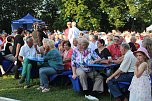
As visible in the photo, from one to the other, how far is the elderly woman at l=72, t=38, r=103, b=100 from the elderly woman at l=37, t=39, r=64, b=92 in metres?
0.80

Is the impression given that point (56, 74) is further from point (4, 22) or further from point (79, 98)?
point (4, 22)

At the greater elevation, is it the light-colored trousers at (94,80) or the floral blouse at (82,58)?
the floral blouse at (82,58)

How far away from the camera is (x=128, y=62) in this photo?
7.44m

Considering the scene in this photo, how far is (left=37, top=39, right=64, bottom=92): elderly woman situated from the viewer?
29.7 feet

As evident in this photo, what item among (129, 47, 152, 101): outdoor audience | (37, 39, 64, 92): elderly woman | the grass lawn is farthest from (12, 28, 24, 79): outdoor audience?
(129, 47, 152, 101): outdoor audience

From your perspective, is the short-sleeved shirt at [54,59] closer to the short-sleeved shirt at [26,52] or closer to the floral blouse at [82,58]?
the floral blouse at [82,58]

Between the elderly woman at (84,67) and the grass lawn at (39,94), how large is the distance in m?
0.32

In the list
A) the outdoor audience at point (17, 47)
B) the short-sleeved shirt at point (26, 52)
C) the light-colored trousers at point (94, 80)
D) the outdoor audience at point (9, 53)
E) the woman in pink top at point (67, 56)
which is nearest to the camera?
the light-colored trousers at point (94, 80)

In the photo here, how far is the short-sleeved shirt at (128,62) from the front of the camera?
742 cm

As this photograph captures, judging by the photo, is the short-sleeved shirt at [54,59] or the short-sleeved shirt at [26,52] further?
the short-sleeved shirt at [26,52]

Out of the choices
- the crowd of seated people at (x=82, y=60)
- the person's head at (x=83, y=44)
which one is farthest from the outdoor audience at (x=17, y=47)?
the person's head at (x=83, y=44)

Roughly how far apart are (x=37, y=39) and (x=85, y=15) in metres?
32.8

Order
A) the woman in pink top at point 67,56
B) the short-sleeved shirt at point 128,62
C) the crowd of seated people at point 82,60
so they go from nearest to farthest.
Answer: the short-sleeved shirt at point 128,62 < the crowd of seated people at point 82,60 < the woman in pink top at point 67,56

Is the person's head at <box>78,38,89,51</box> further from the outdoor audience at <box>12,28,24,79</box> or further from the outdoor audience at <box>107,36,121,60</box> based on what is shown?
the outdoor audience at <box>12,28,24,79</box>
